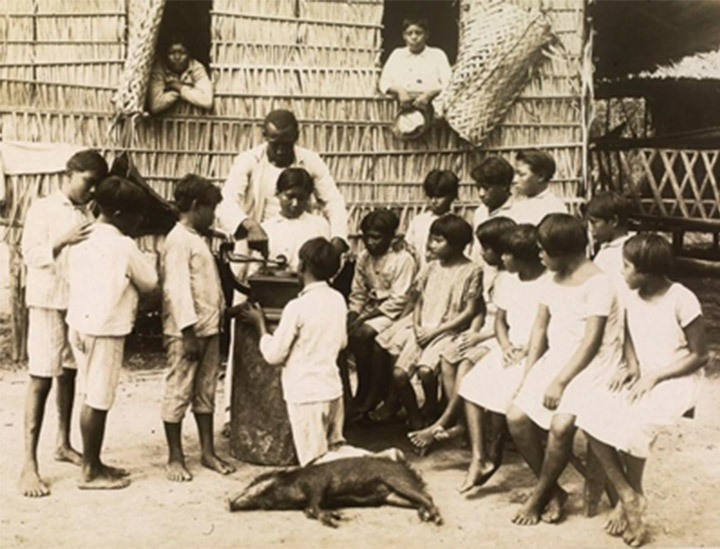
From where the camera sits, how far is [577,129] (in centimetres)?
643

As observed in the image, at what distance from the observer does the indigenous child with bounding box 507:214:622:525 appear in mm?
3623

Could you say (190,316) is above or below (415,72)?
below

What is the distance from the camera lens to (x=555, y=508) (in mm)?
3719

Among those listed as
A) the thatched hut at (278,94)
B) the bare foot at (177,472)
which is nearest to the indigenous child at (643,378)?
the bare foot at (177,472)

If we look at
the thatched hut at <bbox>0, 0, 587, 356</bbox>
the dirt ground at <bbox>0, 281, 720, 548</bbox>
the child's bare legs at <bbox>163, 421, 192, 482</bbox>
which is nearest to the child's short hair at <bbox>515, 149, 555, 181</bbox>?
the dirt ground at <bbox>0, 281, 720, 548</bbox>

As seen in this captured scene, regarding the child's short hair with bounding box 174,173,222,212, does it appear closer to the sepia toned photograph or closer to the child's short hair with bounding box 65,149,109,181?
the sepia toned photograph

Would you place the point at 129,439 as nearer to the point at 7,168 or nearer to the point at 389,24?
the point at 7,168

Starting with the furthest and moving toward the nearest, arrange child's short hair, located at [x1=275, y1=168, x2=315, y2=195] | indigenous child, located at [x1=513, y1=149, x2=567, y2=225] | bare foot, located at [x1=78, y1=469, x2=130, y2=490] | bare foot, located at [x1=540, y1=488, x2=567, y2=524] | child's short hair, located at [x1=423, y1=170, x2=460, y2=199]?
child's short hair, located at [x1=423, y1=170, x2=460, y2=199], indigenous child, located at [x1=513, y1=149, x2=567, y2=225], child's short hair, located at [x1=275, y1=168, x2=315, y2=195], bare foot, located at [x1=78, y1=469, x2=130, y2=490], bare foot, located at [x1=540, y1=488, x2=567, y2=524]

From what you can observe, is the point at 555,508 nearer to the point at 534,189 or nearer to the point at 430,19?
the point at 534,189

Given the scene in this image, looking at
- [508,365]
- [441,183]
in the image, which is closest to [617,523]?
[508,365]

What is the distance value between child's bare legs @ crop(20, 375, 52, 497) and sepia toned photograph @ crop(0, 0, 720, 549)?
10 mm

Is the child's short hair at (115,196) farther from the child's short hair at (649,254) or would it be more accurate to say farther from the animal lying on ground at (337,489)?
the child's short hair at (649,254)

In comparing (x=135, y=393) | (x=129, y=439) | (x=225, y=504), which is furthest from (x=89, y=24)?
(x=225, y=504)

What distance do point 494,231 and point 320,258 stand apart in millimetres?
891
